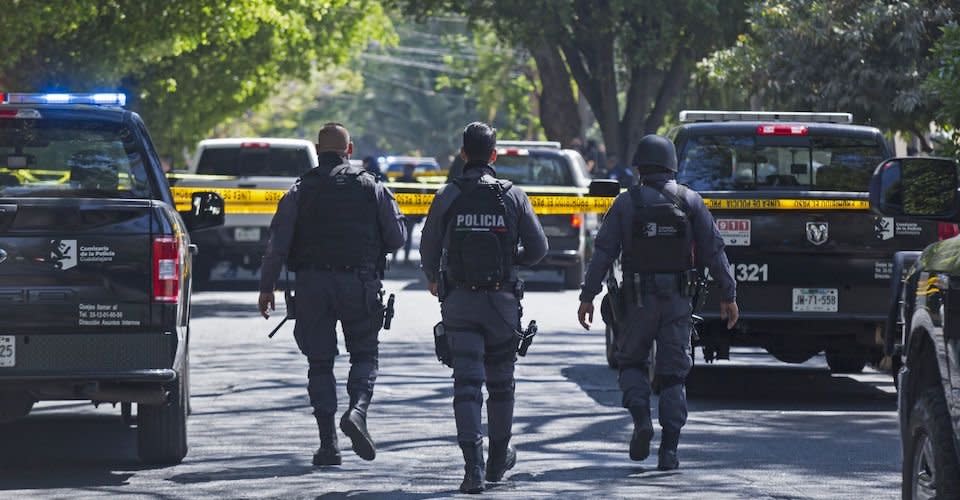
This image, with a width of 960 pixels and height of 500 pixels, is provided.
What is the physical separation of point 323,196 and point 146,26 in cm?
1555

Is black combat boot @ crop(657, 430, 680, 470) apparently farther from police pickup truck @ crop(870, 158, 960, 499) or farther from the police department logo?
the police department logo

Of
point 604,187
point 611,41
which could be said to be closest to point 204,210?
point 604,187

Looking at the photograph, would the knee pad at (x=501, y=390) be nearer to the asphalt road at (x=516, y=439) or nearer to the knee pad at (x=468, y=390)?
the knee pad at (x=468, y=390)

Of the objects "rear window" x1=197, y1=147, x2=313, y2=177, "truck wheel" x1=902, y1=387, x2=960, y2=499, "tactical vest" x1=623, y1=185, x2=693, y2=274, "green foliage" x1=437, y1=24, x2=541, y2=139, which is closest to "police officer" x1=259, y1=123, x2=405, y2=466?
"tactical vest" x1=623, y1=185, x2=693, y2=274

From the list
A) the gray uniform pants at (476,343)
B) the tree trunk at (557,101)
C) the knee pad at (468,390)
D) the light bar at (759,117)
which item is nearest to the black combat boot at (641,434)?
the gray uniform pants at (476,343)

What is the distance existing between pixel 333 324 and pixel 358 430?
63 cm

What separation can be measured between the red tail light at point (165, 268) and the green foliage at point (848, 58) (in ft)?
36.9

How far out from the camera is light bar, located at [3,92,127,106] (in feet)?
33.4

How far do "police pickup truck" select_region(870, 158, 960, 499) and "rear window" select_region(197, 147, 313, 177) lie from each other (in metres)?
17.5

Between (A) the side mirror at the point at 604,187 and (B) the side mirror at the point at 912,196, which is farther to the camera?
(A) the side mirror at the point at 604,187

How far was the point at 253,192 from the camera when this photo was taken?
2020 centimetres

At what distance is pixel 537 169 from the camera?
2492cm

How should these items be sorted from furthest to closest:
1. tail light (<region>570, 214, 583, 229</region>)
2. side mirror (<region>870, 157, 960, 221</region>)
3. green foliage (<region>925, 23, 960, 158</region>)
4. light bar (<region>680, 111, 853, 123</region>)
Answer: tail light (<region>570, 214, 583, 229</region>) → light bar (<region>680, 111, 853, 123</region>) → green foliage (<region>925, 23, 960, 158</region>) → side mirror (<region>870, 157, 960, 221</region>)

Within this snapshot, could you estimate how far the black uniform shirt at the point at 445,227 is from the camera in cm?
940
